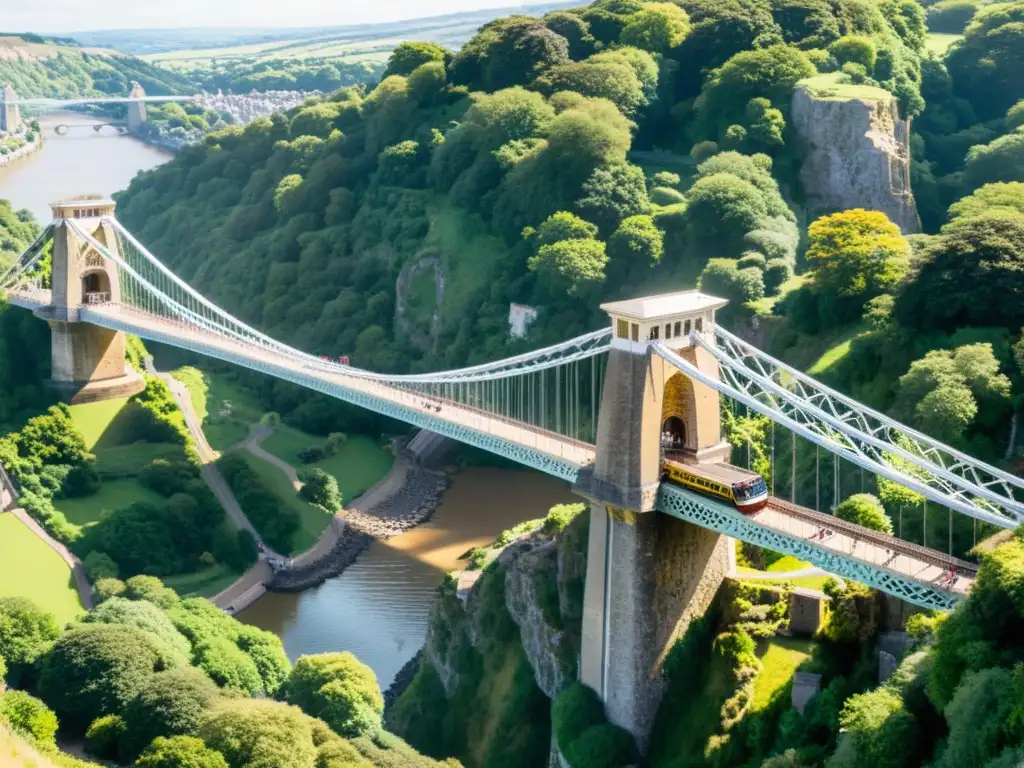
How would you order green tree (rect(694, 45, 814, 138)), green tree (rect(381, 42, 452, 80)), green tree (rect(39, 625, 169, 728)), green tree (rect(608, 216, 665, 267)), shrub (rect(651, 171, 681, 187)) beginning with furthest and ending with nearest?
green tree (rect(381, 42, 452, 80)), green tree (rect(694, 45, 814, 138)), shrub (rect(651, 171, 681, 187)), green tree (rect(608, 216, 665, 267)), green tree (rect(39, 625, 169, 728))

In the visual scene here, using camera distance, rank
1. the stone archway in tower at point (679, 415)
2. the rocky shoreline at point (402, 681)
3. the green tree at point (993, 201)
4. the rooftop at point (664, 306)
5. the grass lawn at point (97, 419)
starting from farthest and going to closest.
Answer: the grass lawn at point (97, 419) < the green tree at point (993, 201) < the rocky shoreline at point (402, 681) < the stone archway in tower at point (679, 415) < the rooftop at point (664, 306)

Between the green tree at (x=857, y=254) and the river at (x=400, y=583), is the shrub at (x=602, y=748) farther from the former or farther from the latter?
the green tree at (x=857, y=254)

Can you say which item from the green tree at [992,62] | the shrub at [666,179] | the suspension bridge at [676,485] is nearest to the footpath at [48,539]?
the suspension bridge at [676,485]

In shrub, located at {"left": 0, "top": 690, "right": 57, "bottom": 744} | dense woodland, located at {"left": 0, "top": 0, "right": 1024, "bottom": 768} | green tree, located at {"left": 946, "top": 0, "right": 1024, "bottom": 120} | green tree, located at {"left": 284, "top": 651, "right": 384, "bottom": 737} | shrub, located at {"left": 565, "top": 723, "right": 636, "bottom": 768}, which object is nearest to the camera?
dense woodland, located at {"left": 0, "top": 0, "right": 1024, "bottom": 768}

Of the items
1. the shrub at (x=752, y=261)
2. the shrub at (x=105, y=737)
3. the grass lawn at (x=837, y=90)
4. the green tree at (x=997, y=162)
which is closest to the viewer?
the shrub at (x=105, y=737)

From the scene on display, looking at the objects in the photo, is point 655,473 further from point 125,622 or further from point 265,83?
point 265,83

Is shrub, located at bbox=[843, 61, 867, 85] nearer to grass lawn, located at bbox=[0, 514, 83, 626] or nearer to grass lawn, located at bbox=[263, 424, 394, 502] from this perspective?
grass lawn, located at bbox=[263, 424, 394, 502]

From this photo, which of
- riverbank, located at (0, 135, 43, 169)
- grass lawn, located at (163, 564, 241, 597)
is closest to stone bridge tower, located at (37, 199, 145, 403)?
grass lawn, located at (163, 564, 241, 597)
